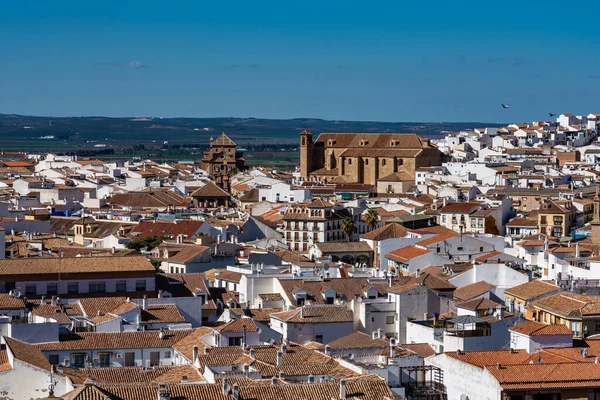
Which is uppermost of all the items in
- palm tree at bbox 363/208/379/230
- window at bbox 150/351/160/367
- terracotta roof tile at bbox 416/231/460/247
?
window at bbox 150/351/160/367

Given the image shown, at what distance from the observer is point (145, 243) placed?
66750mm

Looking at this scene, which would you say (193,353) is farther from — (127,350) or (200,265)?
(200,265)

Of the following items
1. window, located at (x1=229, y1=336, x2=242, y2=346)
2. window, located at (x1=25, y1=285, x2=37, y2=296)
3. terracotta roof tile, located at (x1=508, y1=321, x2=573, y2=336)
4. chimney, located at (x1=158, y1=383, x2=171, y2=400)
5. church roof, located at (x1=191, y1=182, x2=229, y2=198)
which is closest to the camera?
chimney, located at (x1=158, y1=383, x2=171, y2=400)

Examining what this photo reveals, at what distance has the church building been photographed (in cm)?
11962

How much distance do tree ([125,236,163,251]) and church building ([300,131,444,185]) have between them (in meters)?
46.4

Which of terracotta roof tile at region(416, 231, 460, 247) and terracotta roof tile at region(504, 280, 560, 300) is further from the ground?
terracotta roof tile at region(504, 280, 560, 300)

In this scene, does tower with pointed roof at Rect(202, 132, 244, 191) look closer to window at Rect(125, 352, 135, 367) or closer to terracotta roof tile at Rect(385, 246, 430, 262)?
terracotta roof tile at Rect(385, 246, 430, 262)

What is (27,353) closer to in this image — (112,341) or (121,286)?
(112,341)

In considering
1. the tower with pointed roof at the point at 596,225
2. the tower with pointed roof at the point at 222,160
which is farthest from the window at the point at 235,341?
the tower with pointed roof at the point at 222,160

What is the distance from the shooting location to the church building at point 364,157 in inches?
4710

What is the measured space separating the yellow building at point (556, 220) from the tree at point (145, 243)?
20919mm

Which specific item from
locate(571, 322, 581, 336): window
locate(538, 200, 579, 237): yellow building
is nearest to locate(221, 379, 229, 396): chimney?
locate(571, 322, 581, 336): window

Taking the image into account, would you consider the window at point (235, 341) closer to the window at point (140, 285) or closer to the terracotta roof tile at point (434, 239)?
the window at point (140, 285)

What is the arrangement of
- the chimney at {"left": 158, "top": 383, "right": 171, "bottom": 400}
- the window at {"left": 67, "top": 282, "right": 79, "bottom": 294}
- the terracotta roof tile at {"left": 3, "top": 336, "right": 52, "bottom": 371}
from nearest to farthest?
1. the chimney at {"left": 158, "top": 383, "right": 171, "bottom": 400}
2. the terracotta roof tile at {"left": 3, "top": 336, "right": 52, "bottom": 371}
3. the window at {"left": 67, "top": 282, "right": 79, "bottom": 294}
